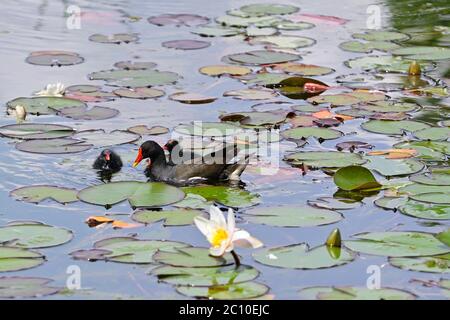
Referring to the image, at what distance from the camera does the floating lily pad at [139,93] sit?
1011 cm

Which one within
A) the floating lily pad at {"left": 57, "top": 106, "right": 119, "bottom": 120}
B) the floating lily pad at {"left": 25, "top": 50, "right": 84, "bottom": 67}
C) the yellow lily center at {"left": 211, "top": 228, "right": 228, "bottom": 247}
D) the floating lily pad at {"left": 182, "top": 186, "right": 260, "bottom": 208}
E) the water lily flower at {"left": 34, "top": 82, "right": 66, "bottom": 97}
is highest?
the floating lily pad at {"left": 25, "top": 50, "right": 84, "bottom": 67}

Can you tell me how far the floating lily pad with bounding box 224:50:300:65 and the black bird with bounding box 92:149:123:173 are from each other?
3125mm

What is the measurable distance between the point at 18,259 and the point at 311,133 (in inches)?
130

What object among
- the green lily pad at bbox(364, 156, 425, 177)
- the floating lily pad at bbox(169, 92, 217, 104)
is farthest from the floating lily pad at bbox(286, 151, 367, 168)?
the floating lily pad at bbox(169, 92, 217, 104)

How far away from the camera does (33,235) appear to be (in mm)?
6934

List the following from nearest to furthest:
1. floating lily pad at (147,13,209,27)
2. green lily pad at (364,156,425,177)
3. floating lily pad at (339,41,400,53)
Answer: green lily pad at (364,156,425,177), floating lily pad at (339,41,400,53), floating lily pad at (147,13,209,27)

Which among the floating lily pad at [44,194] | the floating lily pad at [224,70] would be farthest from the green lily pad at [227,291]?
the floating lily pad at [224,70]

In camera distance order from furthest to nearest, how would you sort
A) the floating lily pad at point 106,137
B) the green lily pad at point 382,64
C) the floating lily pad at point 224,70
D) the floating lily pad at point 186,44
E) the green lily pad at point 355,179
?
1. the floating lily pad at point 186,44
2. the green lily pad at point 382,64
3. the floating lily pad at point 224,70
4. the floating lily pad at point 106,137
5. the green lily pad at point 355,179

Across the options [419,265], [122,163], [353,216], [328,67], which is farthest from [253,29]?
[419,265]

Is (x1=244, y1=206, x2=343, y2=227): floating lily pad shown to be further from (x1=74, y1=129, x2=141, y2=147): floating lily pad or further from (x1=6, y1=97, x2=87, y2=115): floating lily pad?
(x1=6, y1=97, x2=87, y2=115): floating lily pad

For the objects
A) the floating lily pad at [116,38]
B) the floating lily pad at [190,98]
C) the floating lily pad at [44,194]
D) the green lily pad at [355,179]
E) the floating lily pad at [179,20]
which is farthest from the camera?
the floating lily pad at [179,20]

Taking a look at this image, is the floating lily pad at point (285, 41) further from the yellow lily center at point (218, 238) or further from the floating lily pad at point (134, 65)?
the yellow lily center at point (218, 238)

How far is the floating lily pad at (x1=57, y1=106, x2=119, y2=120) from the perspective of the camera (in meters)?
9.55

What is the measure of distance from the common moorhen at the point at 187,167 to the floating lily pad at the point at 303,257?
1.60 m
